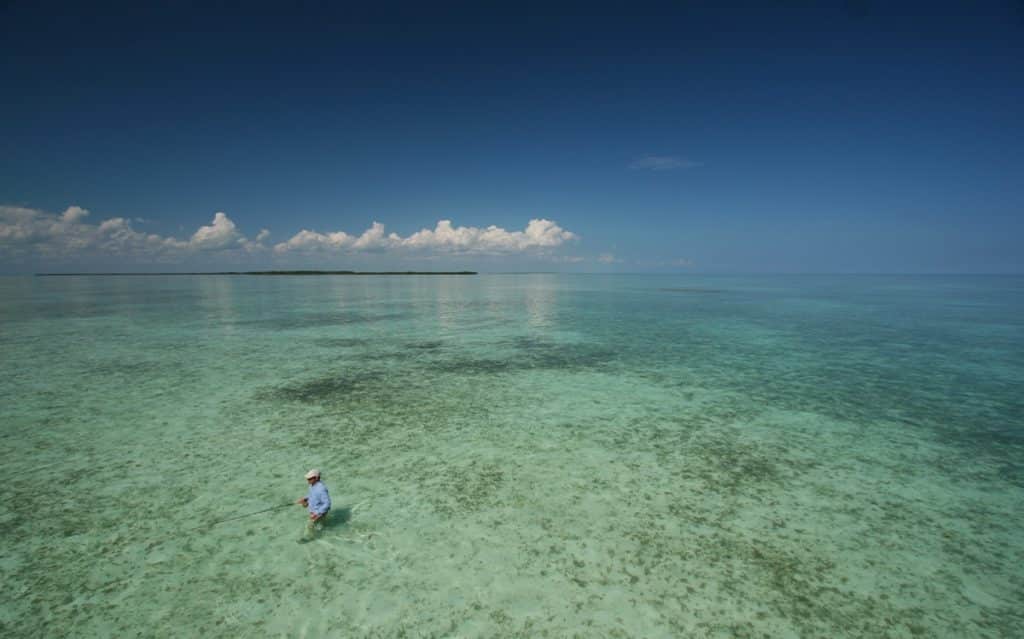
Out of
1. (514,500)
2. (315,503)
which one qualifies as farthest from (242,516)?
(514,500)

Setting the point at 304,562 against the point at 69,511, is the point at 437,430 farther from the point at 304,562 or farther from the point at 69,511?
the point at 69,511

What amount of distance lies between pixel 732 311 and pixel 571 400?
34.2m

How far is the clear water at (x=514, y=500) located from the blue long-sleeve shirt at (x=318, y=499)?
0.46 m

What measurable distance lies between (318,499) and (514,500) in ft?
10.6

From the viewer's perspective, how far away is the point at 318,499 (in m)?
7.16

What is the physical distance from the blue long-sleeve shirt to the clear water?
459 millimetres

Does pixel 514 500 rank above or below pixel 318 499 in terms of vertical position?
below

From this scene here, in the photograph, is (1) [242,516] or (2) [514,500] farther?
(2) [514,500]

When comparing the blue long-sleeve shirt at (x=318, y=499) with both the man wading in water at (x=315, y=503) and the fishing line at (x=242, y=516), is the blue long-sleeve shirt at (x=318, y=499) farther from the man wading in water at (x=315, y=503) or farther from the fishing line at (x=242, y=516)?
the fishing line at (x=242, y=516)

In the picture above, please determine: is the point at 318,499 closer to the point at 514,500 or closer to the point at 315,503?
the point at 315,503

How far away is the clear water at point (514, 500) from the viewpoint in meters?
5.77

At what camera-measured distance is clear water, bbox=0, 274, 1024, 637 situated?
577 cm

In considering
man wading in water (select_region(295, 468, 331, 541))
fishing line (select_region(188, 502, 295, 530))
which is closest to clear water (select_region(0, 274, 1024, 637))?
fishing line (select_region(188, 502, 295, 530))

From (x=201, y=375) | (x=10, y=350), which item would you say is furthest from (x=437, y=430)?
(x=10, y=350)
